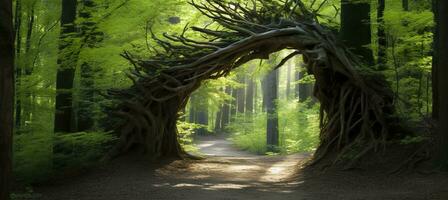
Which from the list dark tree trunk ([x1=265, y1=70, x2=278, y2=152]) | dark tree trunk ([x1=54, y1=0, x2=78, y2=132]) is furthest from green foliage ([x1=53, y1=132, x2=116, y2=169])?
dark tree trunk ([x1=265, y1=70, x2=278, y2=152])

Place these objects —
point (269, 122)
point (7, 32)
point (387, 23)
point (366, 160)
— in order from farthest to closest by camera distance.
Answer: point (269, 122), point (366, 160), point (387, 23), point (7, 32)

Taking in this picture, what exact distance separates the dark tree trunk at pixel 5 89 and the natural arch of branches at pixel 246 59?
5976mm

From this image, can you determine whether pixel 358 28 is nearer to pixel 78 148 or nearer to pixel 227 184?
pixel 227 184

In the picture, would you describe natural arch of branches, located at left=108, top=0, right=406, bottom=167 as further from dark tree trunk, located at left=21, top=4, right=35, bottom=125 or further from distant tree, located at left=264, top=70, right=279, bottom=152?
distant tree, located at left=264, top=70, right=279, bottom=152

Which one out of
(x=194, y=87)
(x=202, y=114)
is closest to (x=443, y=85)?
(x=194, y=87)

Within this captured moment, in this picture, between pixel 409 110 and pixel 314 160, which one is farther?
pixel 314 160

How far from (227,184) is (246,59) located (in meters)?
4.17

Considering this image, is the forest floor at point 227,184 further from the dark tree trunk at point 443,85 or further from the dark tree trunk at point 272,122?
the dark tree trunk at point 272,122

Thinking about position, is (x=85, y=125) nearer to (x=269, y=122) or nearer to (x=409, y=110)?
(x=409, y=110)

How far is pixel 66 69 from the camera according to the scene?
10445 mm

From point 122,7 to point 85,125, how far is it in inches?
135

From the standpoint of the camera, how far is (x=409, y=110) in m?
9.84

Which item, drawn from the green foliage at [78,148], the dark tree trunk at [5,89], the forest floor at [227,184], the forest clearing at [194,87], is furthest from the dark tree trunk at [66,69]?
the dark tree trunk at [5,89]

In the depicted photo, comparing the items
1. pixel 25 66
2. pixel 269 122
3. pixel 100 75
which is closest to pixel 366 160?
pixel 100 75
